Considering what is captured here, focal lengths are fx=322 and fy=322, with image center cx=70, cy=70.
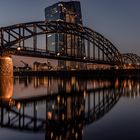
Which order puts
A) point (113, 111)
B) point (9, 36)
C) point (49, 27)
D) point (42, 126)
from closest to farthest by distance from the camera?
point (42, 126)
point (113, 111)
point (9, 36)
point (49, 27)

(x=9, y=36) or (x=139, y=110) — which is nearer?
(x=139, y=110)

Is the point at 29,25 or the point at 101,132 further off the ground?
the point at 29,25

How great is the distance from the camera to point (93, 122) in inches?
776

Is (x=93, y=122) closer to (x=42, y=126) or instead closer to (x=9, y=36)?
(x=42, y=126)

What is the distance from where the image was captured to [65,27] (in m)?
96.8

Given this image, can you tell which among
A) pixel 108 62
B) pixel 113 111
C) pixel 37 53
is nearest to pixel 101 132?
pixel 113 111

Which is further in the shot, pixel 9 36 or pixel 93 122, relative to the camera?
pixel 9 36

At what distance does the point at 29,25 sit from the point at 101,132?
71.2 meters

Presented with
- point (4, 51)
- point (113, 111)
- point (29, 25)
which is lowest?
point (113, 111)

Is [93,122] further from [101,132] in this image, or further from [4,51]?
[4,51]

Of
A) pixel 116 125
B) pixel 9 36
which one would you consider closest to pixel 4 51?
pixel 9 36

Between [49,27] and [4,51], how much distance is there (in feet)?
57.4

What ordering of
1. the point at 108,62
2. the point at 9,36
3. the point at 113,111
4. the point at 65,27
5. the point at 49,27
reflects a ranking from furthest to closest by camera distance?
the point at 108,62 < the point at 65,27 < the point at 49,27 < the point at 9,36 < the point at 113,111

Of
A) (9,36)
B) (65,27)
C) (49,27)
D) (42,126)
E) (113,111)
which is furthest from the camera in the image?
(65,27)
